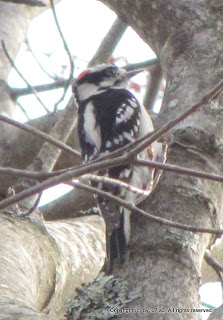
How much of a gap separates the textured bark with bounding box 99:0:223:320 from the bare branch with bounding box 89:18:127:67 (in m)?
1.27

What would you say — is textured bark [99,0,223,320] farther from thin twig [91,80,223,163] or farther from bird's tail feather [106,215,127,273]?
thin twig [91,80,223,163]

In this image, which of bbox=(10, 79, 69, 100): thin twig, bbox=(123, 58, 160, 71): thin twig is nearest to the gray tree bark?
bbox=(123, 58, 160, 71): thin twig

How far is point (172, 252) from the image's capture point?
8.19 feet

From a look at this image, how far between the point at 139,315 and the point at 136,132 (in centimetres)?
156

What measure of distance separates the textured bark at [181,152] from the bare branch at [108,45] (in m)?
1.27

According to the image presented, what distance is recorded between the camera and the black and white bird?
3.00 m

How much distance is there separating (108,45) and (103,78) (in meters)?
0.59

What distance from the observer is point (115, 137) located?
3.51 meters

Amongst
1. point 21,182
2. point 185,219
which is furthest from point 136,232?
point 21,182

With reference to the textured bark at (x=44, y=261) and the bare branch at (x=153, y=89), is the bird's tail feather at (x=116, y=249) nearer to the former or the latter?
the textured bark at (x=44, y=261)

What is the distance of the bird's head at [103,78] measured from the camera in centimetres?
455

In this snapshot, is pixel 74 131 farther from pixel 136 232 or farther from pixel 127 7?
pixel 136 232

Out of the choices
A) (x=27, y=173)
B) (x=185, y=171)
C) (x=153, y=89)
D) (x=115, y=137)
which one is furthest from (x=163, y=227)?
(x=153, y=89)

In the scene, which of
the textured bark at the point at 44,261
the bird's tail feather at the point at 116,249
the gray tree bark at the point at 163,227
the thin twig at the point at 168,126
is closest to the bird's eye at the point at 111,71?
the gray tree bark at the point at 163,227
